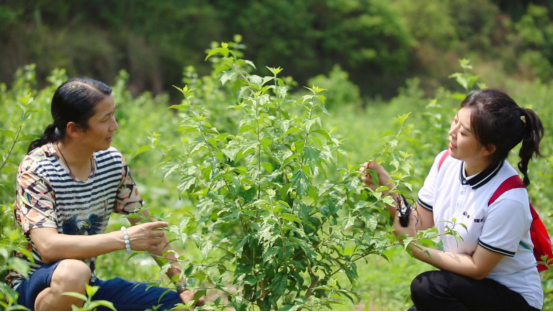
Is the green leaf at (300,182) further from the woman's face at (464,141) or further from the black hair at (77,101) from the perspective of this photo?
the black hair at (77,101)

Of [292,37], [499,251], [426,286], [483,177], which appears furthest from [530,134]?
[292,37]

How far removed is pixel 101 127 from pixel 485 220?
5.72 ft

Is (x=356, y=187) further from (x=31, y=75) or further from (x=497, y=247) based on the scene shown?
(x=31, y=75)

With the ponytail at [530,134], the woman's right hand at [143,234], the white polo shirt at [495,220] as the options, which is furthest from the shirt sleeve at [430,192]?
the woman's right hand at [143,234]

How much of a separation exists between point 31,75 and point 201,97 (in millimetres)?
1351

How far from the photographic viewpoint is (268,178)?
262 centimetres

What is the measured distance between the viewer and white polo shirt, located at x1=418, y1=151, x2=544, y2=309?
2639 millimetres

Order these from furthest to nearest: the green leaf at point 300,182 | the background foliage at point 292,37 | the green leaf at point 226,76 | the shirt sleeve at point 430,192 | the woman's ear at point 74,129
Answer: the background foliage at point 292,37, the shirt sleeve at point 430,192, the woman's ear at point 74,129, the green leaf at point 226,76, the green leaf at point 300,182

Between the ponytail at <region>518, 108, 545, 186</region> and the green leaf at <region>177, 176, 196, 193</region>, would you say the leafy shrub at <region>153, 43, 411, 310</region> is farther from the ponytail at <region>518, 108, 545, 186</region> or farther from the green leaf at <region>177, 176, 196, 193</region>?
the ponytail at <region>518, 108, 545, 186</region>

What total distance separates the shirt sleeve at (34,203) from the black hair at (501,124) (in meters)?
1.85

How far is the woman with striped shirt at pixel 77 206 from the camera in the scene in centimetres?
256

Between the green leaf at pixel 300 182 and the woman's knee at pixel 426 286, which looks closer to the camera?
the green leaf at pixel 300 182

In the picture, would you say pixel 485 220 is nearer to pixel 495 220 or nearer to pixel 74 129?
pixel 495 220

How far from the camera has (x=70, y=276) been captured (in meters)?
2.51
